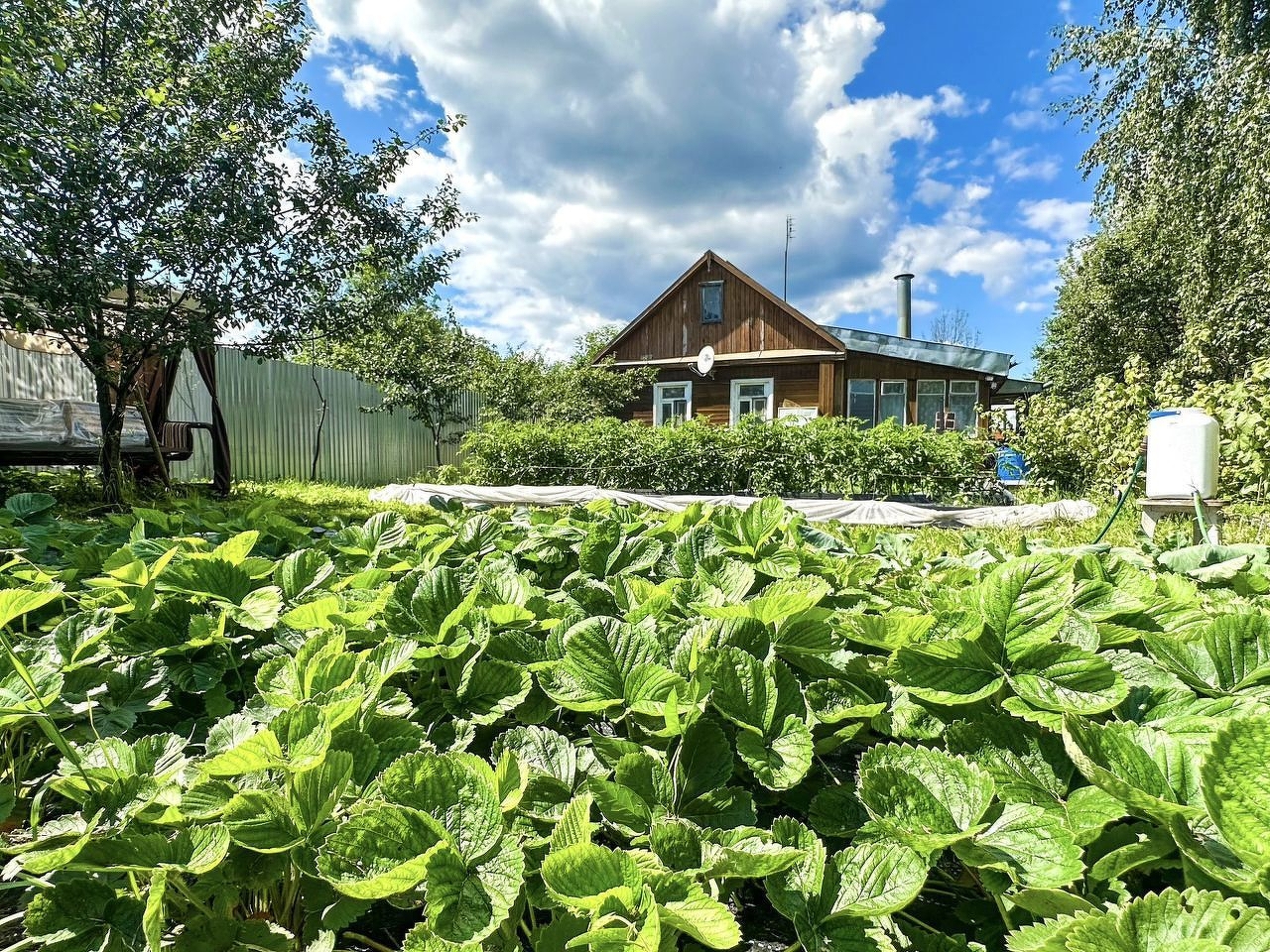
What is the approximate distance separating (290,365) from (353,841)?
13.6m

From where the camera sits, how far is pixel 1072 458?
293 inches

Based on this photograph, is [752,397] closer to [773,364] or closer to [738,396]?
[738,396]

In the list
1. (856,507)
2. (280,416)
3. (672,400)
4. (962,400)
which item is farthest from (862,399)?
(280,416)

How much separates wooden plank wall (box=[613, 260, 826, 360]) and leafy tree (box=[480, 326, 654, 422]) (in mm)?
948

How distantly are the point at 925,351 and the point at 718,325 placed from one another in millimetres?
4889

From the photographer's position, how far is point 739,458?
28.2 feet

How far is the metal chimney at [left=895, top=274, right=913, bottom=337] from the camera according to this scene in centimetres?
2100

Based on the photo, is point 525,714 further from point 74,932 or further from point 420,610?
point 74,932

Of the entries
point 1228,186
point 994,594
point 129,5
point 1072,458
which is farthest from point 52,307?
point 1228,186

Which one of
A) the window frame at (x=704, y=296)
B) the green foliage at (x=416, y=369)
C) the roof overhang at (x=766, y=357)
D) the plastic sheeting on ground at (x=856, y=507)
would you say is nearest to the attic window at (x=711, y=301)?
the window frame at (x=704, y=296)

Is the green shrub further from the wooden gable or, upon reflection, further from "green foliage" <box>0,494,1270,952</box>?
the wooden gable

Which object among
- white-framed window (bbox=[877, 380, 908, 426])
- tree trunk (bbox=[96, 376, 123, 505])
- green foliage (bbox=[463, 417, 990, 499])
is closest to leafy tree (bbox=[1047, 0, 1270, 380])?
green foliage (bbox=[463, 417, 990, 499])

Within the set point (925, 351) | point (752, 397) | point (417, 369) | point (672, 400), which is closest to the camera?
point (417, 369)

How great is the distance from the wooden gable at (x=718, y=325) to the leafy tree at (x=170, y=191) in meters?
9.82
